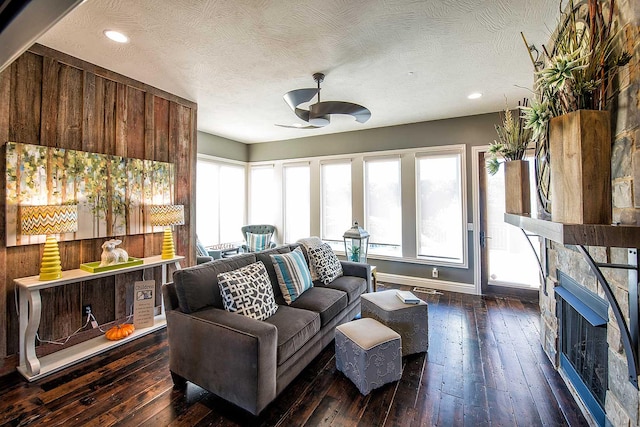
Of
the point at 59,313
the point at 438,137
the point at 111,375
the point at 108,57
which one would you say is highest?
the point at 108,57

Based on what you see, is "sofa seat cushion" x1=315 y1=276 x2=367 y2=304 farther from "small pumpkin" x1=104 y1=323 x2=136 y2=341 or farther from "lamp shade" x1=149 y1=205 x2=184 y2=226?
"small pumpkin" x1=104 y1=323 x2=136 y2=341

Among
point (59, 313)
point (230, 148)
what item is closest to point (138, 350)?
point (59, 313)

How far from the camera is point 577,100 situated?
1325 mm

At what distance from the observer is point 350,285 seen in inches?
125

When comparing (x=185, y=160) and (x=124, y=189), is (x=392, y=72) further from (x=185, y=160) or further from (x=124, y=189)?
(x=124, y=189)

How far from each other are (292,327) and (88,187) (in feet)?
8.16

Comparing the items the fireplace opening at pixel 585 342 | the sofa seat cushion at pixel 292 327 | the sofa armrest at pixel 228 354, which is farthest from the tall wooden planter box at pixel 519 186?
the sofa armrest at pixel 228 354

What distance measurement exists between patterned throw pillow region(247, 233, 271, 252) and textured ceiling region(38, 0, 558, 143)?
266 centimetres

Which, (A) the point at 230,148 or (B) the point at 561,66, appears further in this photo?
(A) the point at 230,148

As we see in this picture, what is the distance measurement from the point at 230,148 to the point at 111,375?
4579 mm

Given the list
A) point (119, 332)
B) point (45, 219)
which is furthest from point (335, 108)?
point (119, 332)

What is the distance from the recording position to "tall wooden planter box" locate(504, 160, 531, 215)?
89.2 inches

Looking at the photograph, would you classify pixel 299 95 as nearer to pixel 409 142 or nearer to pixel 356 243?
pixel 356 243

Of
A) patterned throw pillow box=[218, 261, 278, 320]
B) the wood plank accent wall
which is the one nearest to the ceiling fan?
patterned throw pillow box=[218, 261, 278, 320]
